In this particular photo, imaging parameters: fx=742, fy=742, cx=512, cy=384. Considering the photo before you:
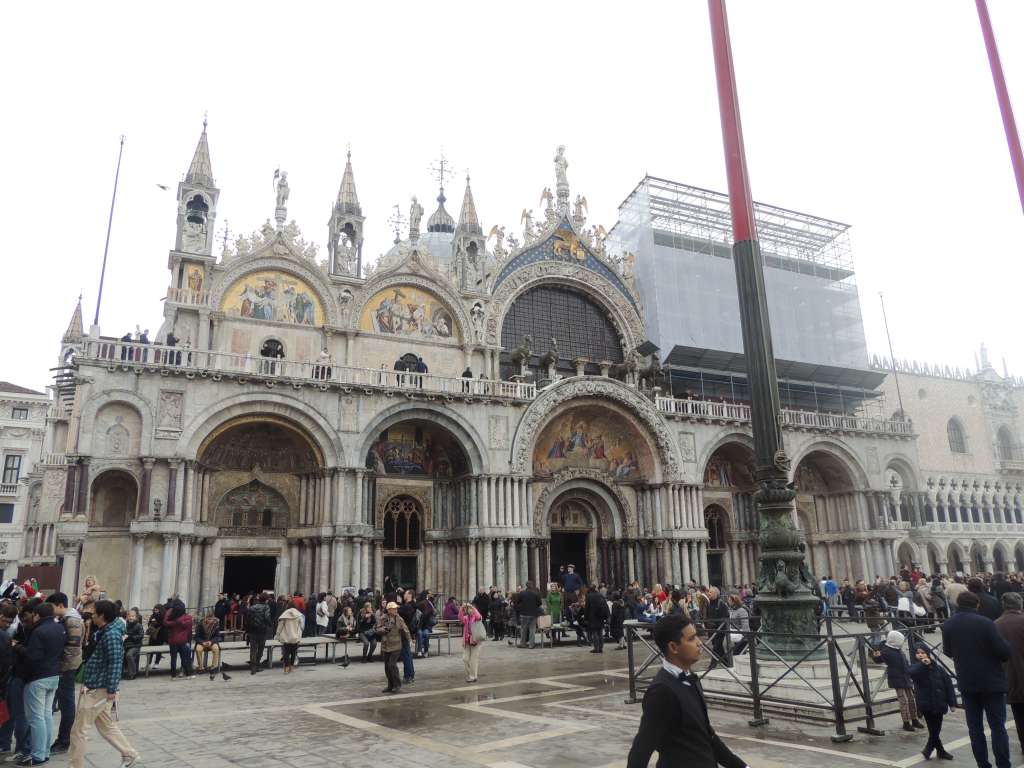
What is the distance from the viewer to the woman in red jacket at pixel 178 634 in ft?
50.8

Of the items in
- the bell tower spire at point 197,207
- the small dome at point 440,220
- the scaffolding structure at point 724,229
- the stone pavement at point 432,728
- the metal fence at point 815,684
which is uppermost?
the small dome at point 440,220

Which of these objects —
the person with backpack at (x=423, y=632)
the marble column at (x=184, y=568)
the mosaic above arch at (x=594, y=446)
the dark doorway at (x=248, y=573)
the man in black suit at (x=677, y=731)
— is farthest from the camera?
the mosaic above arch at (x=594, y=446)

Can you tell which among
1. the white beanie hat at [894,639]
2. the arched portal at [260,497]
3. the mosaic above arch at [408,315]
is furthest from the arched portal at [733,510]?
the white beanie hat at [894,639]

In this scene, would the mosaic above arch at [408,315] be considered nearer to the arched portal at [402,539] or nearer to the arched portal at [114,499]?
the arched portal at [402,539]

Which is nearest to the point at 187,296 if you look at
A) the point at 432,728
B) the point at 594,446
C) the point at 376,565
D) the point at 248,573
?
the point at 248,573

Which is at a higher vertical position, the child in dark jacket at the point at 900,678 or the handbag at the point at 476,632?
the handbag at the point at 476,632

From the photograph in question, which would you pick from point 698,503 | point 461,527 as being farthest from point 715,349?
point 461,527

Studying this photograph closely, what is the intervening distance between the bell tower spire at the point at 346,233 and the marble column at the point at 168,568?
39.4 ft

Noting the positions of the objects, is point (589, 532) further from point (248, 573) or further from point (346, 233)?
point (346, 233)

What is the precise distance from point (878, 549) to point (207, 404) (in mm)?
A: 31047

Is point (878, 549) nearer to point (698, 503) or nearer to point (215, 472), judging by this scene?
point (698, 503)

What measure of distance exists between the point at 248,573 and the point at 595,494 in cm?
1415

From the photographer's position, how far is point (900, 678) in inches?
359

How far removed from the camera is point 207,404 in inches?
957
